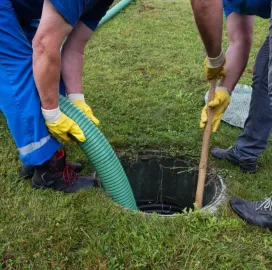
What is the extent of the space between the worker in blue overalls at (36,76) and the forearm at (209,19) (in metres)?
0.63

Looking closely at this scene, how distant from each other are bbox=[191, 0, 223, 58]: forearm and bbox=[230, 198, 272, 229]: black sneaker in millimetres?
986

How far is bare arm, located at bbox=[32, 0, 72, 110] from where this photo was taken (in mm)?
2211

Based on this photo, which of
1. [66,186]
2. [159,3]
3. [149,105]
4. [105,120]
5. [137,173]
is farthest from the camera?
[159,3]

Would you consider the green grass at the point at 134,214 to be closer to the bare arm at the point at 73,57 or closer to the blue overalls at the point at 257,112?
the blue overalls at the point at 257,112

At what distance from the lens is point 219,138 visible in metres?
3.53

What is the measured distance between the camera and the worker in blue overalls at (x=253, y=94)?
2.52 meters

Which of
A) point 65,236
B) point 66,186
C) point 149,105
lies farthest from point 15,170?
point 149,105

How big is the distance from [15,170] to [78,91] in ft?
2.28

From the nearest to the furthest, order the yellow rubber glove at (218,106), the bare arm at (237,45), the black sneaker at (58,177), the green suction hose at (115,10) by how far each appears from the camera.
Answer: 1. the black sneaker at (58,177)
2. the yellow rubber glove at (218,106)
3. the bare arm at (237,45)
4. the green suction hose at (115,10)

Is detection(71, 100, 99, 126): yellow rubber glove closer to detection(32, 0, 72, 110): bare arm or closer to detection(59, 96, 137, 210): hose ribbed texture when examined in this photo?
detection(59, 96, 137, 210): hose ribbed texture

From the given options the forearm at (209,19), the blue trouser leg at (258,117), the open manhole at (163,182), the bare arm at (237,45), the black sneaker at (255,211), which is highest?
the forearm at (209,19)

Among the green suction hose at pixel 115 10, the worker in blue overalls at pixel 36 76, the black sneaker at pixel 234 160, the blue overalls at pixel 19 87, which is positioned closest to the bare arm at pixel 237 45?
the black sneaker at pixel 234 160

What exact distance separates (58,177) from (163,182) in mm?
992

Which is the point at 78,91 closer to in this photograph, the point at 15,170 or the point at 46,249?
the point at 15,170
